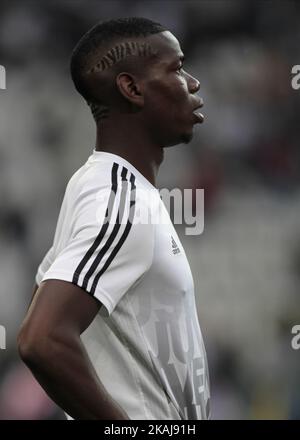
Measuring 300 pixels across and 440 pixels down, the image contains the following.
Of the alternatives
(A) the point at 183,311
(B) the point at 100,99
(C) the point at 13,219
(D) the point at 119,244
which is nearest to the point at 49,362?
(D) the point at 119,244

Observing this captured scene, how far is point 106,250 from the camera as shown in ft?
4.39

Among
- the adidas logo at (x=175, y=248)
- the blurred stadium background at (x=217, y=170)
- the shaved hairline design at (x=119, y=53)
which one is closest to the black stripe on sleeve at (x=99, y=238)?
the adidas logo at (x=175, y=248)

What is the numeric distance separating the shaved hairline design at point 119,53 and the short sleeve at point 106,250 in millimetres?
302

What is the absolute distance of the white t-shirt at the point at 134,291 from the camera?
1344 millimetres

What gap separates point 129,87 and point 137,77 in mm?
25

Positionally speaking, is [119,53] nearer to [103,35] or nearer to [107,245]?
[103,35]

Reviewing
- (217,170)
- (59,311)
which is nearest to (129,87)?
(59,311)

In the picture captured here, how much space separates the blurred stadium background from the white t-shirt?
2284mm

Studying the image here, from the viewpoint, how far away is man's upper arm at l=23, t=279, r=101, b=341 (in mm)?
1261

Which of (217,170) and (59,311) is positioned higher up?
(217,170)

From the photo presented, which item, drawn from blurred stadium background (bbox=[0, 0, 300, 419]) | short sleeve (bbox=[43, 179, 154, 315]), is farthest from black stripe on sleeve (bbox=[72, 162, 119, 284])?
blurred stadium background (bbox=[0, 0, 300, 419])

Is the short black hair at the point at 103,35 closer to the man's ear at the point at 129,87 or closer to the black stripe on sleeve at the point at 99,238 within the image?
the man's ear at the point at 129,87

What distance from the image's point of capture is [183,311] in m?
1.50

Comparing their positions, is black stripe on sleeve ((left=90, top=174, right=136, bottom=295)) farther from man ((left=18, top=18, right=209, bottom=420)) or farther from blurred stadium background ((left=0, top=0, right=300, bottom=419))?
blurred stadium background ((left=0, top=0, right=300, bottom=419))
